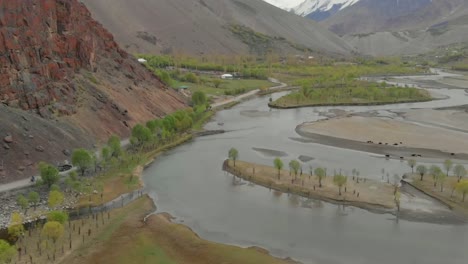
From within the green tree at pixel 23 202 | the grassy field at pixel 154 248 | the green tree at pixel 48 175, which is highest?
the green tree at pixel 48 175

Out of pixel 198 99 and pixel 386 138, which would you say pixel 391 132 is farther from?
pixel 198 99

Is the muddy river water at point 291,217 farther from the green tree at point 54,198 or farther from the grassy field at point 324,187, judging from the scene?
the green tree at point 54,198

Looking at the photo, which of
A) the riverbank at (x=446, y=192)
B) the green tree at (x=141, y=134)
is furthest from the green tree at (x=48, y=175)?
the riverbank at (x=446, y=192)

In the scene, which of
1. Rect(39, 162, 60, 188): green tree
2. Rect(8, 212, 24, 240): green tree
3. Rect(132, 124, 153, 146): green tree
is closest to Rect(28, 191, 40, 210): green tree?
Rect(8, 212, 24, 240): green tree

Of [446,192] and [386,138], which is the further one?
[386,138]

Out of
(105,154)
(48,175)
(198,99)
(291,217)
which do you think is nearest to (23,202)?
(48,175)

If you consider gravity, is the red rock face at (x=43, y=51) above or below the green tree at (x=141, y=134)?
above

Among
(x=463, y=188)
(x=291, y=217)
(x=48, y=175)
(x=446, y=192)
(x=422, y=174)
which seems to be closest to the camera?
(x=291, y=217)
